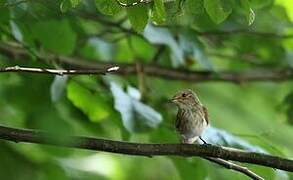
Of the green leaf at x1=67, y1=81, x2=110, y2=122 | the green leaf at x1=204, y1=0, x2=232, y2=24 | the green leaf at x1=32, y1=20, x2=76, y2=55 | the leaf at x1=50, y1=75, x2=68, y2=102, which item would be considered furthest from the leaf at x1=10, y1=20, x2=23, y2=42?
the green leaf at x1=204, y1=0, x2=232, y2=24

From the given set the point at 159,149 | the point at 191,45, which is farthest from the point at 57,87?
the point at 159,149

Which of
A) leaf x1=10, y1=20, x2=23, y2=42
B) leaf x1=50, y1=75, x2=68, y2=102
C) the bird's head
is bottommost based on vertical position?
the bird's head

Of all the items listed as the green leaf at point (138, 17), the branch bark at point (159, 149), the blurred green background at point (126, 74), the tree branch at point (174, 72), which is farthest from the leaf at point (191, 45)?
the green leaf at point (138, 17)

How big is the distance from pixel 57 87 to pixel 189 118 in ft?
2.45

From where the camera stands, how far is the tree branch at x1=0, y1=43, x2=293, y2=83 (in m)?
4.35

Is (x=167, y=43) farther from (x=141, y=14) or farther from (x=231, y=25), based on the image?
(x=141, y=14)

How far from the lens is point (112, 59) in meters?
5.38

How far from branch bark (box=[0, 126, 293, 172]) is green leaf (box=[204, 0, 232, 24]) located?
0.49 meters

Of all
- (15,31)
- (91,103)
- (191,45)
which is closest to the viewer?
(15,31)

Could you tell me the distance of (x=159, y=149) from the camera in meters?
2.74

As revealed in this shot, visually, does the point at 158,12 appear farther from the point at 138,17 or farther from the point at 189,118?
the point at 189,118

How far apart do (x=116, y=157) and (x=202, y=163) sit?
2.84m

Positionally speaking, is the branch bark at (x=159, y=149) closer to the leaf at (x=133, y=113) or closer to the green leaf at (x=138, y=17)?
the green leaf at (x=138, y=17)

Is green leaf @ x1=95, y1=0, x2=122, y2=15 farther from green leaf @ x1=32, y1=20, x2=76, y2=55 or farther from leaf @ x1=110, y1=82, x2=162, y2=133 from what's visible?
green leaf @ x1=32, y1=20, x2=76, y2=55
